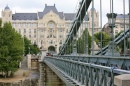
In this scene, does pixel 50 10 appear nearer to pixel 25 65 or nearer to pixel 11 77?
pixel 25 65

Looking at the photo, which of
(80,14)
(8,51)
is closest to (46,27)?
(8,51)

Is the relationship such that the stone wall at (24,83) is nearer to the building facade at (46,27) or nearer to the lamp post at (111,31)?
the lamp post at (111,31)

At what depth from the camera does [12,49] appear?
52.0 meters

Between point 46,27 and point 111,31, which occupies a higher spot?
point 46,27

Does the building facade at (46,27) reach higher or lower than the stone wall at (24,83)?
higher

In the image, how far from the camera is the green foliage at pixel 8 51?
4961cm

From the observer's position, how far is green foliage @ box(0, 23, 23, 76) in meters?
49.6

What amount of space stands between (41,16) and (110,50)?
120 metres

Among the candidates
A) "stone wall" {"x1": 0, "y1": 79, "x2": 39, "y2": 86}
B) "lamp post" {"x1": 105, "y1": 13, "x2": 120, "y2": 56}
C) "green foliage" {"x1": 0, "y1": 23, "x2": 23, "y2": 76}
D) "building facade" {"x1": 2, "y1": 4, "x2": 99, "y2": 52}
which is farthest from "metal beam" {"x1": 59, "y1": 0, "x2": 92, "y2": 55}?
"building facade" {"x1": 2, "y1": 4, "x2": 99, "y2": 52}

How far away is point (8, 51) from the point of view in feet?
168

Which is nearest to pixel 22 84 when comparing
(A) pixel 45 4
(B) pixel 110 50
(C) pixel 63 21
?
(B) pixel 110 50

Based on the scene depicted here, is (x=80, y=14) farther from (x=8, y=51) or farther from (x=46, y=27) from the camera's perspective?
(x=46, y=27)

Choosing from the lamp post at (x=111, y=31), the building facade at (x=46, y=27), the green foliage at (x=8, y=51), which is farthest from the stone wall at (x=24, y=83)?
the building facade at (x=46, y=27)

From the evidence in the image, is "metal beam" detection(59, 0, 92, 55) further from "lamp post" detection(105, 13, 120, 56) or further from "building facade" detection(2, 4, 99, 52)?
"building facade" detection(2, 4, 99, 52)
